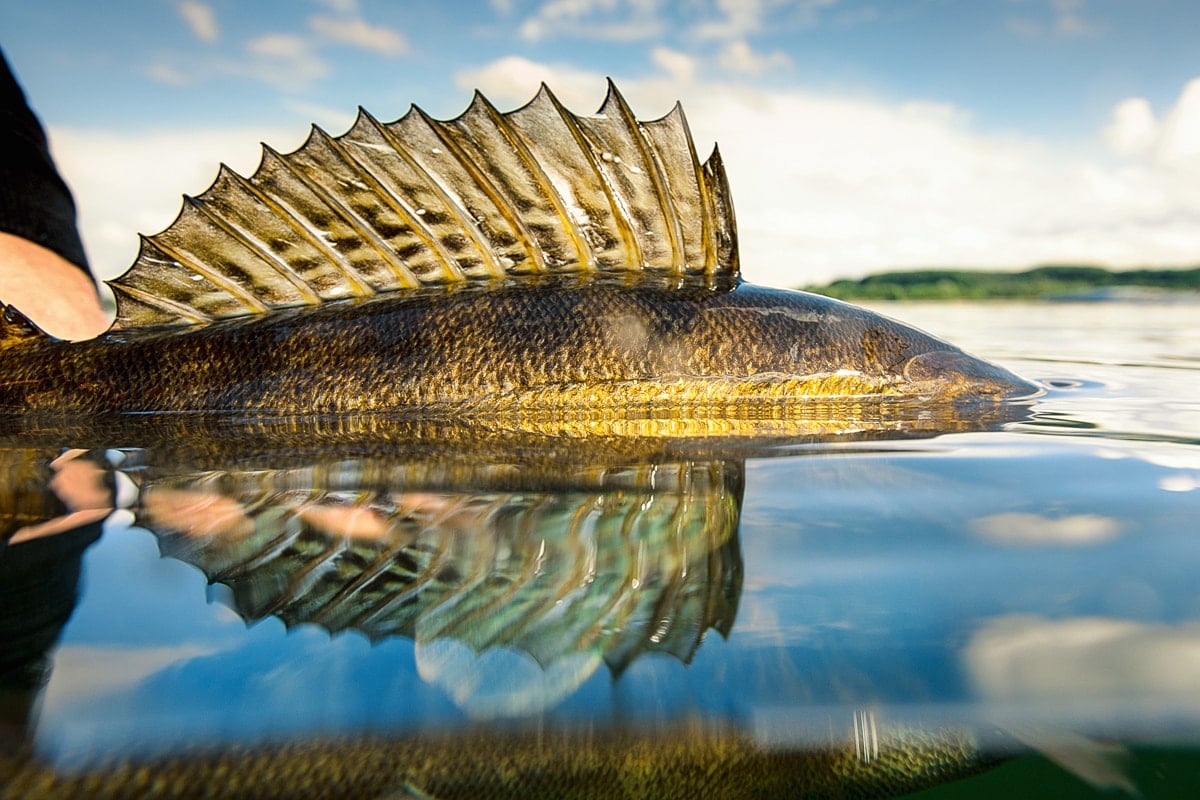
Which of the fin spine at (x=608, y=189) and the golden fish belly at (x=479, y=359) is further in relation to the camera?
the fin spine at (x=608, y=189)

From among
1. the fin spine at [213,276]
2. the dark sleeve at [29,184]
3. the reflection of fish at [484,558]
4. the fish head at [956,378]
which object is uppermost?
the dark sleeve at [29,184]

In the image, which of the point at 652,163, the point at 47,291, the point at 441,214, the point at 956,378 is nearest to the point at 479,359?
the point at 441,214

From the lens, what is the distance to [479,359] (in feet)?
9.45

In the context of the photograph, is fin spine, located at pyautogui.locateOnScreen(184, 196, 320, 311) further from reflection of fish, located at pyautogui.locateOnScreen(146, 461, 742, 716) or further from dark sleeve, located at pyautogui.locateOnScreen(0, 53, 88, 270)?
dark sleeve, located at pyautogui.locateOnScreen(0, 53, 88, 270)

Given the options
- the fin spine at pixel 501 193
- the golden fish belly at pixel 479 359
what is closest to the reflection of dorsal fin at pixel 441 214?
the fin spine at pixel 501 193

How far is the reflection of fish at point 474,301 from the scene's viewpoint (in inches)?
113

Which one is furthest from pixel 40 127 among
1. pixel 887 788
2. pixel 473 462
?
pixel 887 788

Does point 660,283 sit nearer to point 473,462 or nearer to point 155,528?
point 473,462

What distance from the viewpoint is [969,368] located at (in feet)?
10.8

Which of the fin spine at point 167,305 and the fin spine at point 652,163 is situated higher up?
the fin spine at point 652,163

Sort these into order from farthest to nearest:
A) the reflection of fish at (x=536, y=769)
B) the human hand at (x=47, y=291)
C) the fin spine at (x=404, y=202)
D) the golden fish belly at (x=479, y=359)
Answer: the human hand at (x=47, y=291), the fin spine at (x=404, y=202), the golden fish belly at (x=479, y=359), the reflection of fish at (x=536, y=769)

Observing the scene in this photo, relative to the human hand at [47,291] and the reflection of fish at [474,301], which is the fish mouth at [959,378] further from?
the human hand at [47,291]

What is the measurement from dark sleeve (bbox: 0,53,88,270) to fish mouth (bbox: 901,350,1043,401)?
466 centimetres

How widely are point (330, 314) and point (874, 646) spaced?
8.25ft
